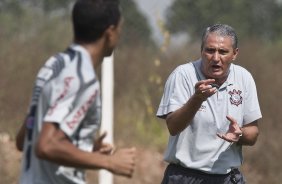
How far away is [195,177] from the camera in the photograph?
7.47 metres

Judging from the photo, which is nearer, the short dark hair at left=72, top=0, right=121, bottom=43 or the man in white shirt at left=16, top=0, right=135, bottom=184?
the man in white shirt at left=16, top=0, right=135, bottom=184

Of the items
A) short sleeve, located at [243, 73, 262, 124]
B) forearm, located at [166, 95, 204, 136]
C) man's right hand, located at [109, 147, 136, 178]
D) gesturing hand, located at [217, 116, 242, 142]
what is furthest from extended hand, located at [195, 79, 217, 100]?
man's right hand, located at [109, 147, 136, 178]

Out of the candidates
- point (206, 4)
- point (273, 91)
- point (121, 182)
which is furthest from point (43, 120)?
point (206, 4)

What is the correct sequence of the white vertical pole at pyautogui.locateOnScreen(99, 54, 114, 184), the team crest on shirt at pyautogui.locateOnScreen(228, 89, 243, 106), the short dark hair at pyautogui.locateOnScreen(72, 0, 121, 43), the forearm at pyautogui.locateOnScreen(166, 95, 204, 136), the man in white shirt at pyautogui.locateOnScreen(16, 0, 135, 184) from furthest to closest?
the white vertical pole at pyautogui.locateOnScreen(99, 54, 114, 184) < the team crest on shirt at pyautogui.locateOnScreen(228, 89, 243, 106) < the forearm at pyautogui.locateOnScreen(166, 95, 204, 136) < the short dark hair at pyautogui.locateOnScreen(72, 0, 121, 43) < the man in white shirt at pyautogui.locateOnScreen(16, 0, 135, 184)

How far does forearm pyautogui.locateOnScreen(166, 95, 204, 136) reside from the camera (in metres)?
6.87

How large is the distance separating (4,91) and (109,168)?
1306cm

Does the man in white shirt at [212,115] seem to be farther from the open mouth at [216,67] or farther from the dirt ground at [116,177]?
the dirt ground at [116,177]

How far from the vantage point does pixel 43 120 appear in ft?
17.1

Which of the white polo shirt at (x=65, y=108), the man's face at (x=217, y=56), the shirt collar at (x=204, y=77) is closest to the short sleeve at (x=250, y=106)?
the shirt collar at (x=204, y=77)

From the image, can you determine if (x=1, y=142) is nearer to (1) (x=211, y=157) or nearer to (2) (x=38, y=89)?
(1) (x=211, y=157)

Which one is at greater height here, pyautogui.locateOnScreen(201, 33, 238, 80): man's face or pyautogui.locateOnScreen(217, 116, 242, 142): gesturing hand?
pyautogui.locateOnScreen(201, 33, 238, 80): man's face

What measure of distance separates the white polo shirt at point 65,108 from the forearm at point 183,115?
1.54m

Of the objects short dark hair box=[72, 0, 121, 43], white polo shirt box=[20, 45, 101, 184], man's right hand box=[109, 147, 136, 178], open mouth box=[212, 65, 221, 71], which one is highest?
open mouth box=[212, 65, 221, 71]

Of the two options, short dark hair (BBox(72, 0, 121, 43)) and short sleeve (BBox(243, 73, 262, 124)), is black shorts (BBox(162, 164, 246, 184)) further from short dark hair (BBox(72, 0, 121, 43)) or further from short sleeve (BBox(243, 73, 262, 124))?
short dark hair (BBox(72, 0, 121, 43))
